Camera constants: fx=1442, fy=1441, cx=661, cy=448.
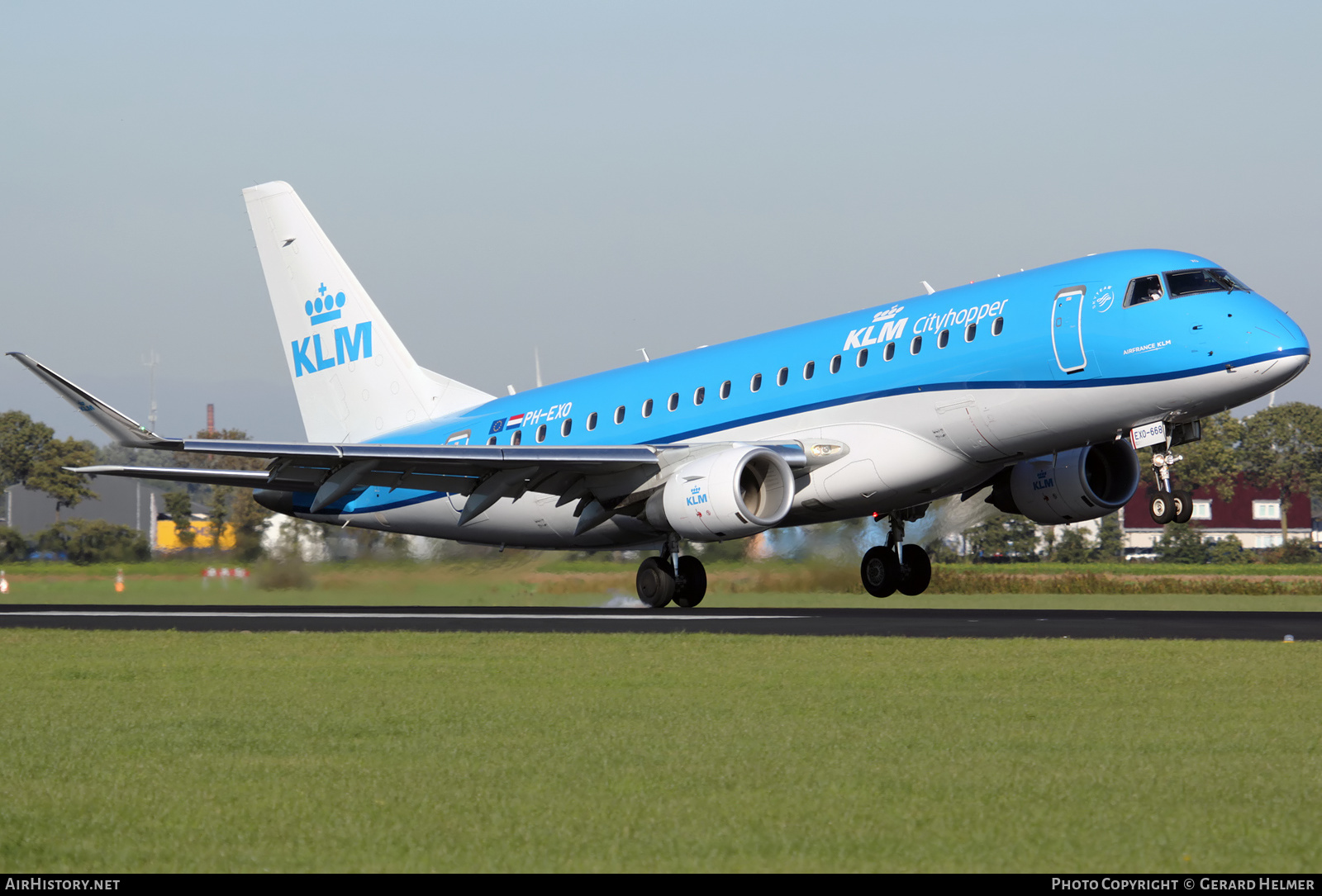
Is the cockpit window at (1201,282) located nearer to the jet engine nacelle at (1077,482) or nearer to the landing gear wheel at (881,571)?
the jet engine nacelle at (1077,482)

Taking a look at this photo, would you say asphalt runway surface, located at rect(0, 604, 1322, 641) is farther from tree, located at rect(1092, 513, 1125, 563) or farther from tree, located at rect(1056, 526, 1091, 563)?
tree, located at rect(1092, 513, 1125, 563)

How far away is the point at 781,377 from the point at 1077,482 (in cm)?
571

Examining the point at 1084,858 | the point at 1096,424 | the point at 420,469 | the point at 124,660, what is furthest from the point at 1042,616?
the point at 1084,858

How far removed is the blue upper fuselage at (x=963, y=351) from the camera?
2102cm

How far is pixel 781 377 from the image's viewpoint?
25531 mm

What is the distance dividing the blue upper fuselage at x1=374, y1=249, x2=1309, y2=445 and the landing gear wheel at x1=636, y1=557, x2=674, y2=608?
2361 millimetres

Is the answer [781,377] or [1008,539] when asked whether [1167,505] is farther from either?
[1008,539]

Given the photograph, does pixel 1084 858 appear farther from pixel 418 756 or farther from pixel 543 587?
pixel 543 587

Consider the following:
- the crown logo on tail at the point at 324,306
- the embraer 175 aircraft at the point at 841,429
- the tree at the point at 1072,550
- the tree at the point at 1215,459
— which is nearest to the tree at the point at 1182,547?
the tree at the point at 1072,550

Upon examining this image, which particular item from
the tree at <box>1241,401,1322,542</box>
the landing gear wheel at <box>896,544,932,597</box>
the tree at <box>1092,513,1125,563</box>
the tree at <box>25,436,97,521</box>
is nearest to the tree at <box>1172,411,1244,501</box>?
the tree at <box>1241,401,1322,542</box>

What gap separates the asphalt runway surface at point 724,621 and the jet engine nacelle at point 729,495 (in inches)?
57.9

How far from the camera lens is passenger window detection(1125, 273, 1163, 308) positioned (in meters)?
21.4
